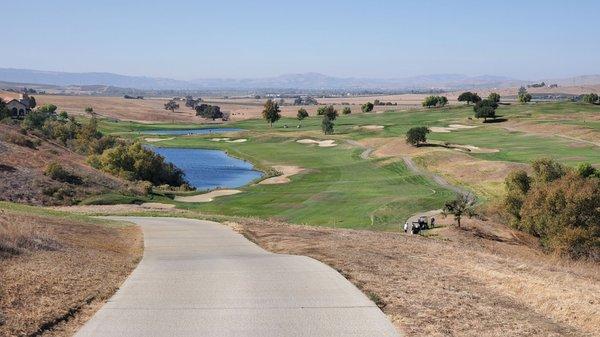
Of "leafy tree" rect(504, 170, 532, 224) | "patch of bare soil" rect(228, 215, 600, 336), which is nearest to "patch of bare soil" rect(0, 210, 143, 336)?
"patch of bare soil" rect(228, 215, 600, 336)

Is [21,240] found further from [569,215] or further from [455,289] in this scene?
[569,215]

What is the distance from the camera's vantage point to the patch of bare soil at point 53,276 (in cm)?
1131

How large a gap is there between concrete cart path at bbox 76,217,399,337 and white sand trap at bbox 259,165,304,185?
56169mm

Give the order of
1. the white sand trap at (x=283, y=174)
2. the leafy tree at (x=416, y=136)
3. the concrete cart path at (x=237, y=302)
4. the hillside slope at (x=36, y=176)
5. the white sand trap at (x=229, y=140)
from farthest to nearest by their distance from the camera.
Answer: the white sand trap at (x=229, y=140) < the leafy tree at (x=416, y=136) < the white sand trap at (x=283, y=174) < the hillside slope at (x=36, y=176) < the concrete cart path at (x=237, y=302)

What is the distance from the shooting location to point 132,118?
19900 cm

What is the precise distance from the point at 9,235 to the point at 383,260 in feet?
34.8

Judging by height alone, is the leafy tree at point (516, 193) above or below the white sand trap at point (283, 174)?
above

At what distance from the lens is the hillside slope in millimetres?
49737

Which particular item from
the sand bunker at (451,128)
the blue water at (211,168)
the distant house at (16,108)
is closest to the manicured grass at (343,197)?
the blue water at (211,168)

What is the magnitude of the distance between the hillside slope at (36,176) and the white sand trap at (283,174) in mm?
19449

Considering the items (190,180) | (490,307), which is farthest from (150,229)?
(190,180)

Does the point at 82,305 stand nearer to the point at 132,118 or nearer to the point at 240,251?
the point at 240,251

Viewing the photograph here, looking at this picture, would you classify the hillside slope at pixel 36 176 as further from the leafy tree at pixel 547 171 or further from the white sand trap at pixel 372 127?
the white sand trap at pixel 372 127

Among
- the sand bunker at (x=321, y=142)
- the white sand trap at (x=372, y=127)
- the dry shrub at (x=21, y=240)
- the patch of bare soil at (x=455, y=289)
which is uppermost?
the dry shrub at (x=21, y=240)
